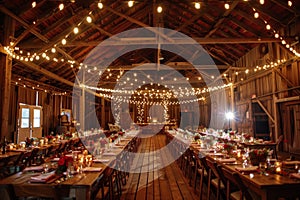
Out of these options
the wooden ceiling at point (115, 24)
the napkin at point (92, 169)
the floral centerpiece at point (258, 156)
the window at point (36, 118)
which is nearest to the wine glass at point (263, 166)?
the floral centerpiece at point (258, 156)

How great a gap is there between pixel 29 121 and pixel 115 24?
562 cm

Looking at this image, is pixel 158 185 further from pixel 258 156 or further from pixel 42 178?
pixel 42 178

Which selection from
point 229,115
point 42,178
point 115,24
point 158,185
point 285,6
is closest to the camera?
point 42,178

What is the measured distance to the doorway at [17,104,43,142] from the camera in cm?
967

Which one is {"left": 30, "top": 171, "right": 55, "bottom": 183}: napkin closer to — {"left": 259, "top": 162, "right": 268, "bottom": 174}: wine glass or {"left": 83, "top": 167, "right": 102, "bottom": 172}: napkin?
{"left": 83, "top": 167, "right": 102, "bottom": 172}: napkin

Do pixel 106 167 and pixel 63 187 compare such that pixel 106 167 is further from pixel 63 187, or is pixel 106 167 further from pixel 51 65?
pixel 51 65

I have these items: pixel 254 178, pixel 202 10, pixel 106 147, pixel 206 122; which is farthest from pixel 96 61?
pixel 254 178

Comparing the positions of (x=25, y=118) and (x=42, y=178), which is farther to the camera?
(x=25, y=118)

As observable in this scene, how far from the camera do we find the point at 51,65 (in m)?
9.58

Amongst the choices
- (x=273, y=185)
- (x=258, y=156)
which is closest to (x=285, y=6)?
(x=258, y=156)

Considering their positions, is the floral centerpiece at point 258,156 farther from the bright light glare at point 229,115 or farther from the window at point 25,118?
the window at point 25,118

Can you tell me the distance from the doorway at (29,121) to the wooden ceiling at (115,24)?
3.89ft

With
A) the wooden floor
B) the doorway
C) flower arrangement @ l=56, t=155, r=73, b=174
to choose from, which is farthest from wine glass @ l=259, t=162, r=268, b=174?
the doorway

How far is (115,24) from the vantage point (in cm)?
913
